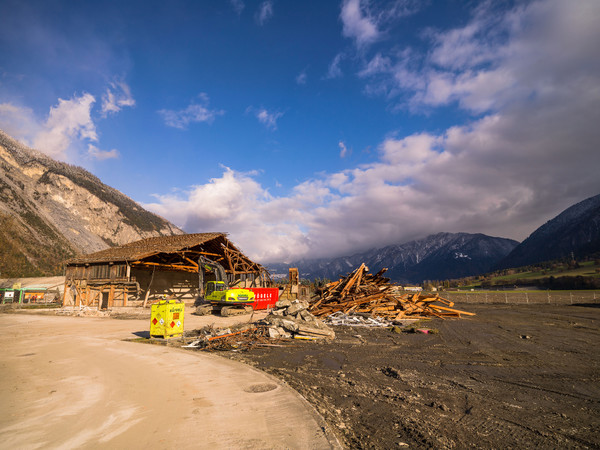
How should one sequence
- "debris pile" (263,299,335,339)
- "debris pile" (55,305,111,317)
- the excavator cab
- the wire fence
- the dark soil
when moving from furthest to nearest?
the wire fence → the excavator cab → "debris pile" (55,305,111,317) → "debris pile" (263,299,335,339) → the dark soil

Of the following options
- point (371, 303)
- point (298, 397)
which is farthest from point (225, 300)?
point (298, 397)

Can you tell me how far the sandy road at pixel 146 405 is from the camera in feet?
13.5

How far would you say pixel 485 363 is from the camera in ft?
30.1

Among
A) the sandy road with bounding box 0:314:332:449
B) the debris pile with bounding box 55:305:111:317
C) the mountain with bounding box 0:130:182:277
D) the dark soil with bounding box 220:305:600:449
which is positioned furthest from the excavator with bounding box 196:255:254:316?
the mountain with bounding box 0:130:182:277

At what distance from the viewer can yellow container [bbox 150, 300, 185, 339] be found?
12492mm

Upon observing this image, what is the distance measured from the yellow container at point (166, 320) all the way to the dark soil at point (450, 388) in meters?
3.89

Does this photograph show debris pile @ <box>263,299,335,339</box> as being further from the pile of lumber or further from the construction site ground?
the pile of lumber

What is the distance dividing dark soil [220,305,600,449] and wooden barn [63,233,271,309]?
1897 centimetres

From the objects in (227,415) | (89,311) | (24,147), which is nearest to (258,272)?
(89,311)

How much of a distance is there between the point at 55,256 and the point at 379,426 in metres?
80.4

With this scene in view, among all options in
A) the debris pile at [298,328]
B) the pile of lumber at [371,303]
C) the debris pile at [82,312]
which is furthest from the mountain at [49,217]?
the debris pile at [298,328]

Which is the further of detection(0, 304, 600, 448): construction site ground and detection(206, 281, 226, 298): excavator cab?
detection(206, 281, 226, 298): excavator cab

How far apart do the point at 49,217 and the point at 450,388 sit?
10132 cm

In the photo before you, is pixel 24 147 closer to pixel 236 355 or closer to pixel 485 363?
pixel 236 355
